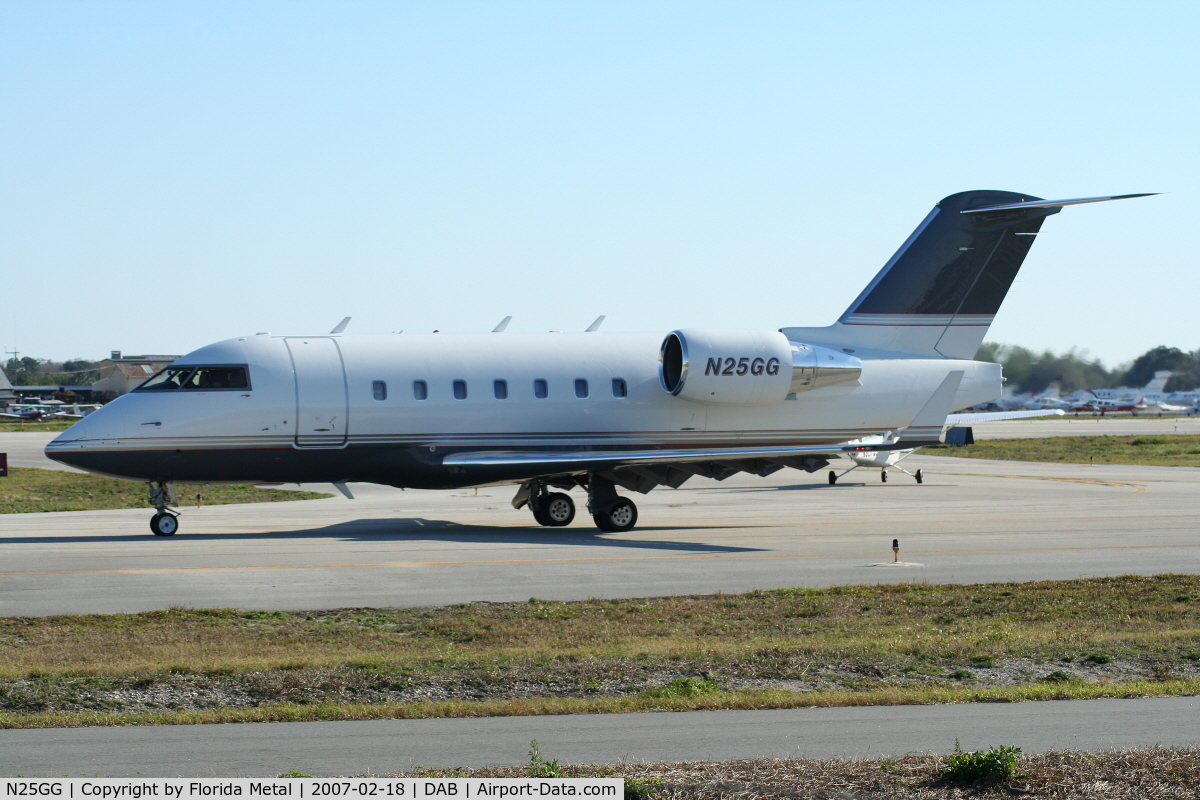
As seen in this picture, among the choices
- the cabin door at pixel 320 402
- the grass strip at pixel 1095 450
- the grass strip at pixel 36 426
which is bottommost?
the grass strip at pixel 1095 450

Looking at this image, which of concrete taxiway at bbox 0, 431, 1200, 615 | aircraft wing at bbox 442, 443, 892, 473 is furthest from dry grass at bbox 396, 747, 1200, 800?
aircraft wing at bbox 442, 443, 892, 473

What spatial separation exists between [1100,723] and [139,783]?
674 centimetres

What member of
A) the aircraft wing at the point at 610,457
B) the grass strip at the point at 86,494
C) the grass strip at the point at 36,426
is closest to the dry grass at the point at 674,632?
the aircraft wing at the point at 610,457

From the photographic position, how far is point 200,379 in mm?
24766

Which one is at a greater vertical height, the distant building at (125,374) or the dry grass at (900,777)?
the distant building at (125,374)

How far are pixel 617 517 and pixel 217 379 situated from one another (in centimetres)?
882

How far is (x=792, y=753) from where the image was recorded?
8211 mm

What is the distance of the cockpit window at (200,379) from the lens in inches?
971

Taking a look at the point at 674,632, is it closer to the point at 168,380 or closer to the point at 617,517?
the point at 617,517

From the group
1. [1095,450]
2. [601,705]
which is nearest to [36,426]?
[1095,450]

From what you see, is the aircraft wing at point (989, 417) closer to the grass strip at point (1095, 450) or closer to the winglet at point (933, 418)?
the winglet at point (933, 418)

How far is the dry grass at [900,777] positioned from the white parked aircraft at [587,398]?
57.4ft

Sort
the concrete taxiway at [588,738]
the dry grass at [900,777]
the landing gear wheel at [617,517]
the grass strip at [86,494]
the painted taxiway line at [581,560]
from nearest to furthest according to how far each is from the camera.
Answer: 1. the dry grass at [900,777]
2. the concrete taxiway at [588,738]
3. the painted taxiway line at [581,560]
4. the landing gear wheel at [617,517]
5. the grass strip at [86,494]

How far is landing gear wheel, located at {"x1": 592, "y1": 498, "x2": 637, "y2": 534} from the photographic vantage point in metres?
26.4
